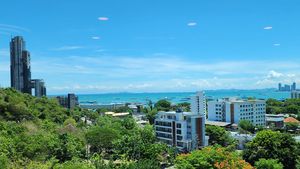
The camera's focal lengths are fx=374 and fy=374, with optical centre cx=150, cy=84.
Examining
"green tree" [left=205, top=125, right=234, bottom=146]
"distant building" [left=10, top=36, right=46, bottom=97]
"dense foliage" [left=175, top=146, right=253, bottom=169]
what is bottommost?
"green tree" [left=205, top=125, right=234, bottom=146]

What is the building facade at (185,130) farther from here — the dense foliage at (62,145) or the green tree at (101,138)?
the green tree at (101,138)

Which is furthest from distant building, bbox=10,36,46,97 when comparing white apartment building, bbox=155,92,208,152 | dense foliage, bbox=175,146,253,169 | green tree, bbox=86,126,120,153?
dense foliage, bbox=175,146,253,169

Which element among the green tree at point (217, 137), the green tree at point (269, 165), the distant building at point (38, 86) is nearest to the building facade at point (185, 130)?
the green tree at point (217, 137)

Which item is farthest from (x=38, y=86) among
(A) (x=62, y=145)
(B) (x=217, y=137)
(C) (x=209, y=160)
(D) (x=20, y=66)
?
(C) (x=209, y=160)

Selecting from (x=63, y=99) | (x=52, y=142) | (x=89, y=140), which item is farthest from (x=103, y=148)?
(x=63, y=99)

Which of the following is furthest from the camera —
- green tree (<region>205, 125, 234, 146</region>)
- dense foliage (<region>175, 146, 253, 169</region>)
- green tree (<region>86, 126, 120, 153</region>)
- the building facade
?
green tree (<region>205, 125, 234, 146</region>)

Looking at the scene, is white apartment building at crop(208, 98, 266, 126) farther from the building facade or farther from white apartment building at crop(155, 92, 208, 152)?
the building facade
